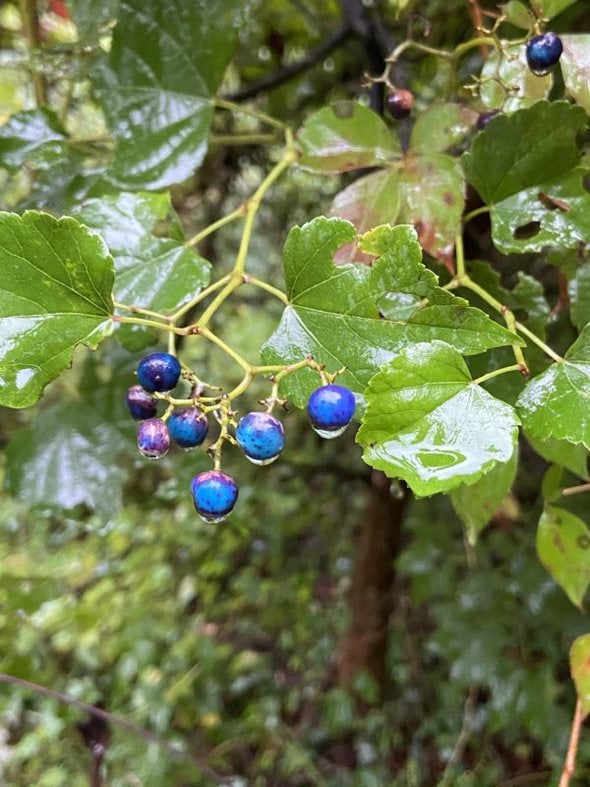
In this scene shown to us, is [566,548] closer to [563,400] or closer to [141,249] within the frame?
[563,400]

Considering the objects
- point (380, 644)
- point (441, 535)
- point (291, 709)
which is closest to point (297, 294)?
point (441, 535)

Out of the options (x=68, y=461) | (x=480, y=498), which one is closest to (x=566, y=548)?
(x=480, y=498)

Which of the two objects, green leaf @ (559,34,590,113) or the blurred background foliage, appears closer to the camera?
green leaf @ (559,34,590,113)

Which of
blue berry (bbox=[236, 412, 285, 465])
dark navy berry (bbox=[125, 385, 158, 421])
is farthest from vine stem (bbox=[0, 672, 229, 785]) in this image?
blue berry (bbox=[236, 412, 285, 465])

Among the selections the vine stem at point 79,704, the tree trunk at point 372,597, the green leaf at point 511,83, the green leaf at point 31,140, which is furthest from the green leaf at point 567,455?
the tree trunk at point 372,597

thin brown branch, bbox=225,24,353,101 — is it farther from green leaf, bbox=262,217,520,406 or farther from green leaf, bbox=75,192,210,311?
green leaf, bbox=262,217,520,406

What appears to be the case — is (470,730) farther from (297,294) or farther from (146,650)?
(297,294)
